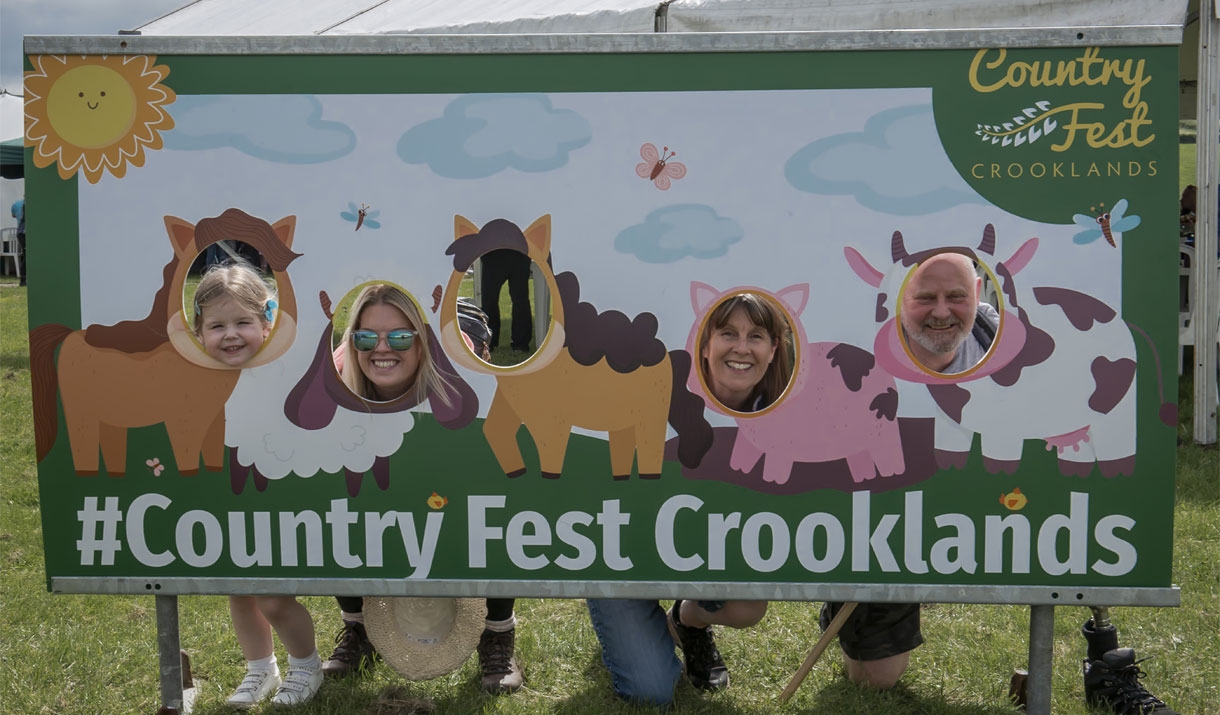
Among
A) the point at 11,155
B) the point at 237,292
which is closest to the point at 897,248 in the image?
the point at 237,292

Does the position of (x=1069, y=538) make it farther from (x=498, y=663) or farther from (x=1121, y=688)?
(x=498, y=663)

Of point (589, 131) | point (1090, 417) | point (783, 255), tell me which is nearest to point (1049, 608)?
point (1090, 417)

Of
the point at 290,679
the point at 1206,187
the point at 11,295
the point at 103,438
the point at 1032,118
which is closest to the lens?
the point at 1032,118

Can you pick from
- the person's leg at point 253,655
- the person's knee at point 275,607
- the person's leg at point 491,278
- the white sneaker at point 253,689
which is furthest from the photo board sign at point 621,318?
the person's leg at point 491,278

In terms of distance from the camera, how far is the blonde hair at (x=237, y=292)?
249 centimetres

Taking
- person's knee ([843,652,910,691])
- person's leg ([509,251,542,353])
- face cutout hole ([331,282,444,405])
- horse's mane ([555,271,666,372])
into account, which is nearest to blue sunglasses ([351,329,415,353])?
face cutout hole ([331,282,444,405])

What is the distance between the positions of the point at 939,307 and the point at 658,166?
2.34 ft

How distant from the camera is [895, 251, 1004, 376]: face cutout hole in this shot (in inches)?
93.7

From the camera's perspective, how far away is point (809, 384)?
244cm

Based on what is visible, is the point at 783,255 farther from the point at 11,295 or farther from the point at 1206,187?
the point at 11,295

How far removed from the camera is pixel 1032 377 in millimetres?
2402

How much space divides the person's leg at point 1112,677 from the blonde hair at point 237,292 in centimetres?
227

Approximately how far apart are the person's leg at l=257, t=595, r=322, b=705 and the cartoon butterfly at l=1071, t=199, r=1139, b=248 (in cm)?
222

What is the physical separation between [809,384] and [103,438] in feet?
5.46
